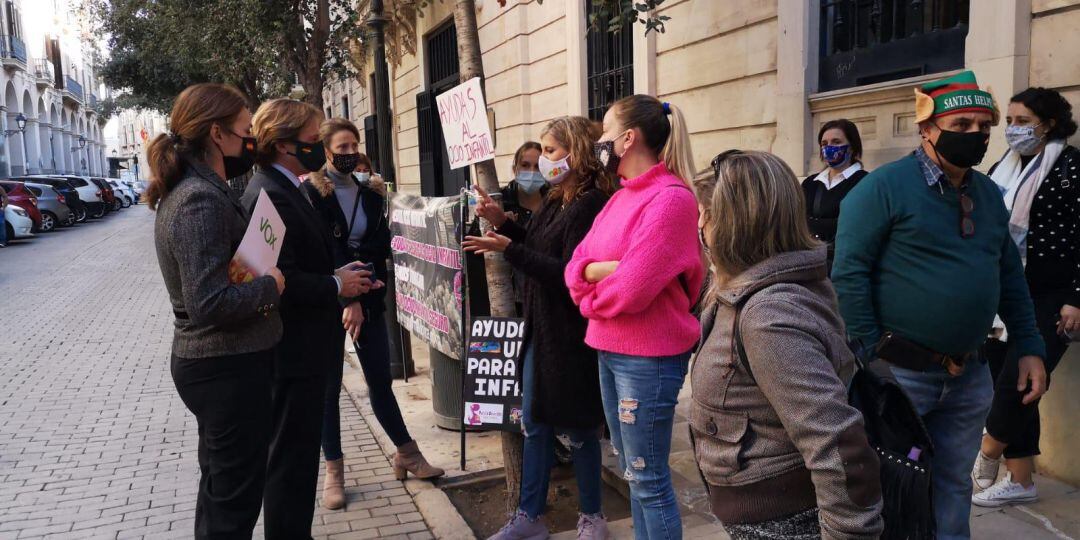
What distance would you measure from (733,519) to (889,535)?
1.19 feet

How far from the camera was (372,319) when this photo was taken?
176 inches

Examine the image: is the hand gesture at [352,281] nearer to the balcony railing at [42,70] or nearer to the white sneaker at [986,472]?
the white sneaker at [986,472]

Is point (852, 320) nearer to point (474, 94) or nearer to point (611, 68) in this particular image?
point (474, 94)

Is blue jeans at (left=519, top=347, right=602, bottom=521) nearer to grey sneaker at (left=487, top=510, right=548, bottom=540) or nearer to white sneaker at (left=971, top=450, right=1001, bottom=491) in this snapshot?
grey sneaker at (left=487, top=510, right=548, bottom=540)

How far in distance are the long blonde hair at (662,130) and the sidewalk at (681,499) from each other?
183 cm

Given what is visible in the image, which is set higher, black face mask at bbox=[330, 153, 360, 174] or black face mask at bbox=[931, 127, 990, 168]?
black face mask at bbox=[330, 153, 360, 174]

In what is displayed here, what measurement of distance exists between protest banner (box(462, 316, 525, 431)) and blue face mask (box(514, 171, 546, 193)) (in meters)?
0.77

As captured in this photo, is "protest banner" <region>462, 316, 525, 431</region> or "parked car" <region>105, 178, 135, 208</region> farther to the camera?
"parked car" <region>105, 178, 135, 208</region>

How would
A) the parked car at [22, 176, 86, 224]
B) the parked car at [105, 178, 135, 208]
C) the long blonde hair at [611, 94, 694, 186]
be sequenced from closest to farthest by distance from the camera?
the long blonde hair at [611, 94, 694, 186], the parked car at [22, 176, 86, 224], the parked car at [105, 178, 135, 208]

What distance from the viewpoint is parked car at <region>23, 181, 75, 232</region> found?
82.6 ft

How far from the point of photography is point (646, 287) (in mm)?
2777

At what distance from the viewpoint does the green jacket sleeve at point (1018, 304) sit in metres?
3.04

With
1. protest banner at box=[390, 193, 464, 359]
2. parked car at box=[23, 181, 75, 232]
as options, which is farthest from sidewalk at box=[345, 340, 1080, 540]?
parked car at box=[23, 181, 75, 232]

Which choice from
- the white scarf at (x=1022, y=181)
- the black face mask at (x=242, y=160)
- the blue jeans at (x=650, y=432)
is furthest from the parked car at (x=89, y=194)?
the white scarf at (x=1022, y=181)
